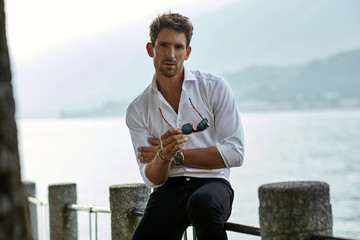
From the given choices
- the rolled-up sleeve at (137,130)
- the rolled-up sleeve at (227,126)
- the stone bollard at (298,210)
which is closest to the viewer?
the stone bollard at (298,210)

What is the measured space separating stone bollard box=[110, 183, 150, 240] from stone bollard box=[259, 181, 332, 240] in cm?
231

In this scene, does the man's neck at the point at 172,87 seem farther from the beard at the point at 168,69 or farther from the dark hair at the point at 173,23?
the dark hair at the point at 173,23

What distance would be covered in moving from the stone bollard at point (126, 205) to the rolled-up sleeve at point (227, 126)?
1.49 m

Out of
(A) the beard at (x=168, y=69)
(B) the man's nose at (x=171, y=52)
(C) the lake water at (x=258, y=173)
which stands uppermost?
(B) the man's nose at (x=171, y=52)

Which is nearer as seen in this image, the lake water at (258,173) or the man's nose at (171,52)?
the man's nose at (171,52)

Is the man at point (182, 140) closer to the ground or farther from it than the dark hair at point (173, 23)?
closer to the ground

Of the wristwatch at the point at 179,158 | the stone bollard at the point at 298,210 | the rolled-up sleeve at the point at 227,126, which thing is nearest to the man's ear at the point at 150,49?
the rolled-up sleeve at the point at 227,126

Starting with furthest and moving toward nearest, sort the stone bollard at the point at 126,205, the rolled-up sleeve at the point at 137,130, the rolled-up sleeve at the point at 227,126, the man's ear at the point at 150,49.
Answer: the stone bollard at the point at 126,205 → the man's ear at the point at 150,49 → the rolled-up sleeve at the point at 137,130 → the rolled-up sleeve at the point at 227,126

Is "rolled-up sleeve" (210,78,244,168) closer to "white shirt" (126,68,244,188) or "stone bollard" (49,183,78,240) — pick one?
"white shirt" (126,68,244,188)

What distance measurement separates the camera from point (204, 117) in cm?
407

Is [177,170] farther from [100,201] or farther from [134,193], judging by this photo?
[100,201]

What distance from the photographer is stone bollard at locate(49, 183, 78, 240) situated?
23.9 ft

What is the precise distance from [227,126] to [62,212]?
12.7ft

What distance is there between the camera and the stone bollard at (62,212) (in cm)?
727
